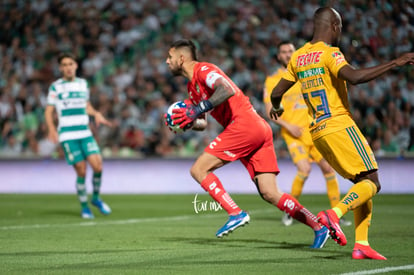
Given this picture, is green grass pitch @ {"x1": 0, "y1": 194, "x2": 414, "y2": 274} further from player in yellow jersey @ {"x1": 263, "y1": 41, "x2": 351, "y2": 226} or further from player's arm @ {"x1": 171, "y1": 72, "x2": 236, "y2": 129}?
player's arm @ {"x1": 171, "y1": 72, "x2": 236, "y2": 129}

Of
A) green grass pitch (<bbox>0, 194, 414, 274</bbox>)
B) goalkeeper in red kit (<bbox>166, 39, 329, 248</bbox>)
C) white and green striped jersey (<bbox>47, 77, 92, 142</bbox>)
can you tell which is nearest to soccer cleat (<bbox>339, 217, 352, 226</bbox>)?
green grass pitch (<bbox>0, 194, 414, 274</bbox>)

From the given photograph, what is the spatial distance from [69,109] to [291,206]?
5837 mm

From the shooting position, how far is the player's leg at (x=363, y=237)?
662 cm

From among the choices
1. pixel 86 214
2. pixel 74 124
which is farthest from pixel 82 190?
pixel 74 124

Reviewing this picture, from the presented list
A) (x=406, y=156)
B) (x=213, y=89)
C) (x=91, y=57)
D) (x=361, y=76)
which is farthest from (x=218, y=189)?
(x=91, y=57)

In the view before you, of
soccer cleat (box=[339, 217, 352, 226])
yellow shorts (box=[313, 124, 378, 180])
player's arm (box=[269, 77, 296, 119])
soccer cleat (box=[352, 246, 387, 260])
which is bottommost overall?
soccer cleat (box=[339, 217, 352, 226])

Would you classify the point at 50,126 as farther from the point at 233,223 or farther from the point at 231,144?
the point at 233,223

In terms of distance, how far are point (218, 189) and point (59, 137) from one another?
5677 mm

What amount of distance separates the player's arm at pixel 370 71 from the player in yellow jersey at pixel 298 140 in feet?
13.2

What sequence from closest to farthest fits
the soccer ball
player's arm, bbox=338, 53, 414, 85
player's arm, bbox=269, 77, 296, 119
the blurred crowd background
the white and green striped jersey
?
player's arm, bbox=338, 53, 414, 85
the soccer ball
player's arm, bbox=269, 77, 296, 119
the white and green striped jersey
the blurred crowd background

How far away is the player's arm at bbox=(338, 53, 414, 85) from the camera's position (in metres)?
5.88

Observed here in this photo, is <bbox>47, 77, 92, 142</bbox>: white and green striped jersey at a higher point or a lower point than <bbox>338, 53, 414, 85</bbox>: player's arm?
lower

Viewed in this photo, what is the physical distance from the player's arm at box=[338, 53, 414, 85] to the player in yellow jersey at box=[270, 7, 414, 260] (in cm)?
1

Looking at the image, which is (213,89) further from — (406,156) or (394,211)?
(406,156)
